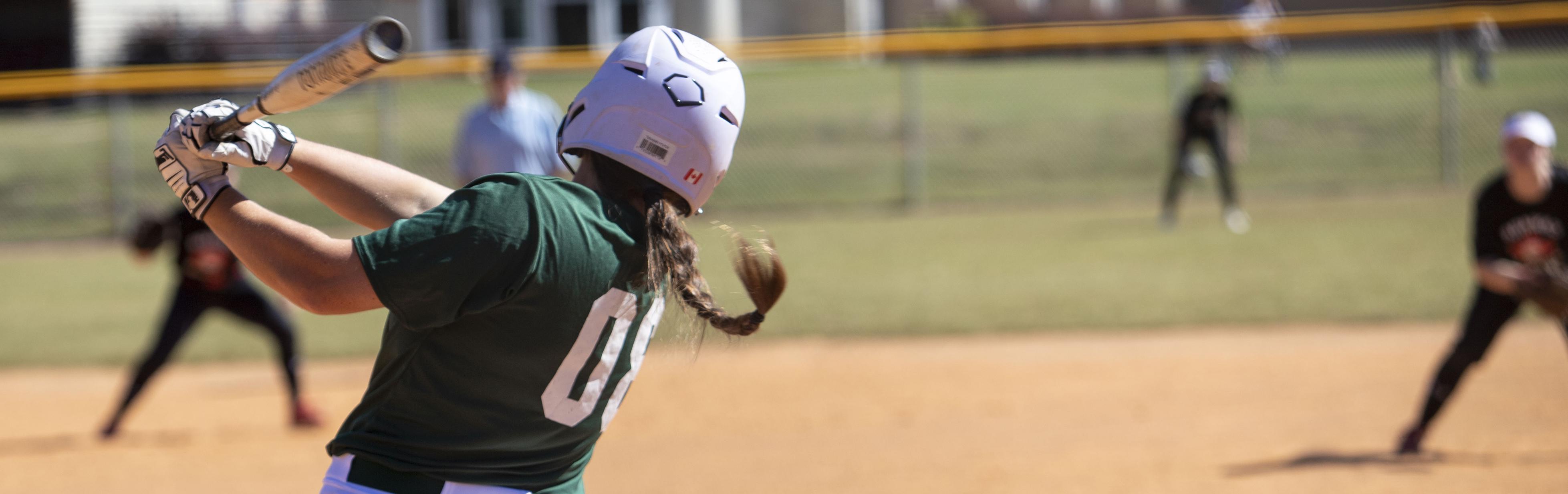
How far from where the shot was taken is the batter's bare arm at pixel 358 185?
7.25ft

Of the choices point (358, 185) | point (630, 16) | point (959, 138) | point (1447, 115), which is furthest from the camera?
point (630, 16)

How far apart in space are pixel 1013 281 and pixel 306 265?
32.6 feet

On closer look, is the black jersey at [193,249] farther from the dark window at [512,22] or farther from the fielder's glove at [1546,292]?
the dark window at [512,22]

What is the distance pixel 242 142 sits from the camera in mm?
2076

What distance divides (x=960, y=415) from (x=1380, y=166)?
14146mm

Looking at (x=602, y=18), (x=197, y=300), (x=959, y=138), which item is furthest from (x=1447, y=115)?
(x=602, y=18)

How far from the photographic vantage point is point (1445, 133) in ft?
56.6

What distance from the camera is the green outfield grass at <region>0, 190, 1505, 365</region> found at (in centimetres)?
954

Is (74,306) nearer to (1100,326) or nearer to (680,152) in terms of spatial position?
(1100,326)

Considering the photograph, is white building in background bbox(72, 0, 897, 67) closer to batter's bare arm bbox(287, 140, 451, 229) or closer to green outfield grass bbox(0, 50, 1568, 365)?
green outfield grass bbox(0, 50, 1568, 365)

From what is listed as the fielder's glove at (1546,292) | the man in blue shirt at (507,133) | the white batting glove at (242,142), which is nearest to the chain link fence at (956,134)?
the man in blue shirt at (507,133)

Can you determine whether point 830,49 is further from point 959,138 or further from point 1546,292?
point 1546,292

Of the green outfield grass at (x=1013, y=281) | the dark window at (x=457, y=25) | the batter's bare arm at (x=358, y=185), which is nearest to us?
the batter's bare arm at (x=358, y=185)

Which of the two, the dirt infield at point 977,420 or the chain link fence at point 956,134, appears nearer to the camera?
the dirt infield at point 977,420
